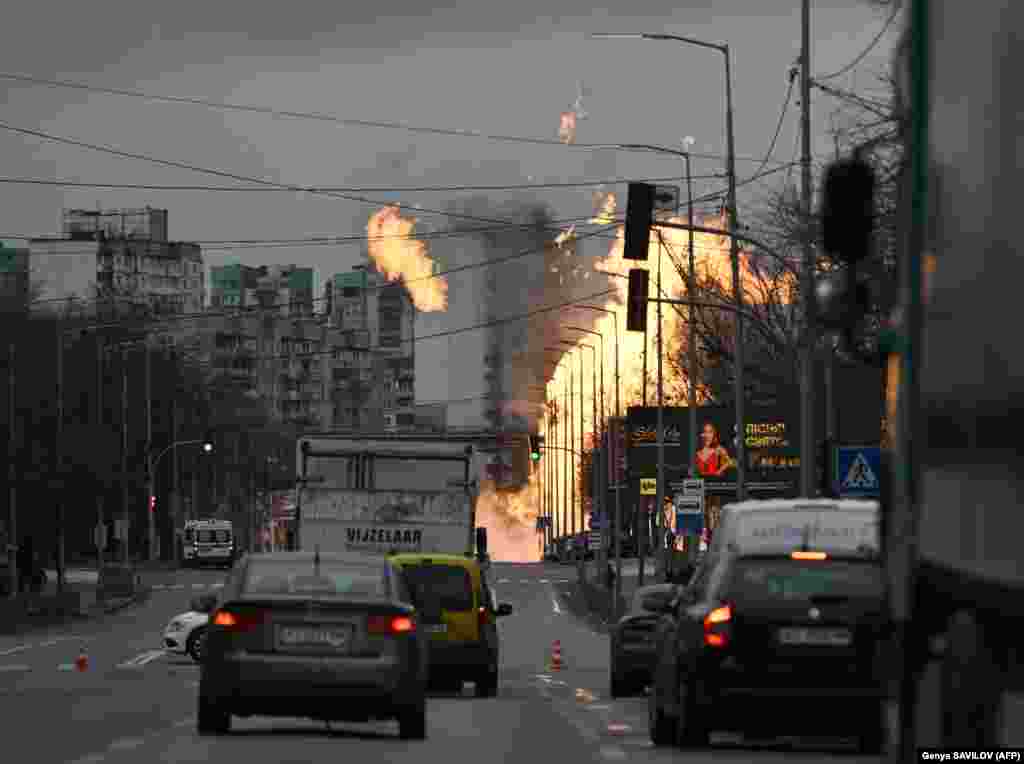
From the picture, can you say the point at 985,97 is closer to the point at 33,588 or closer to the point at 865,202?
the point at 865,202

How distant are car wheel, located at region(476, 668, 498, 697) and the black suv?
16.2m

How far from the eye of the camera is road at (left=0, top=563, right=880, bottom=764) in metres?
21.3

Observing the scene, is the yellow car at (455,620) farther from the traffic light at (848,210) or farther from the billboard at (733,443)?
the billboard at (733,443)

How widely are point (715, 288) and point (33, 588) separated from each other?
28269mm

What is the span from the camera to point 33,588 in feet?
322

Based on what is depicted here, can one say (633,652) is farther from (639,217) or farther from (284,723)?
(284,723)

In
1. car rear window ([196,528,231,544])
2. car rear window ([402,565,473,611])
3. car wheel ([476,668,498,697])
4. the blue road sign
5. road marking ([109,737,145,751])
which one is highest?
the blue road sign

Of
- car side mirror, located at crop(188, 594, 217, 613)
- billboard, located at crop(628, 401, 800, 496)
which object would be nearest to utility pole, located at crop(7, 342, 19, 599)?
billboard, located at crop(628, 401, 800, 496)

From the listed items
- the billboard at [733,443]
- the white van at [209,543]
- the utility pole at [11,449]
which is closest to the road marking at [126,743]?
the utility pole at [11,449]

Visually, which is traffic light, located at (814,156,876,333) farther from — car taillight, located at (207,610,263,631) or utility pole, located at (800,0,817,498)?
utility pole, located at (800,0,817,498)

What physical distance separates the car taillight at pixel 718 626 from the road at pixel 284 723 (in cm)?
→ 91

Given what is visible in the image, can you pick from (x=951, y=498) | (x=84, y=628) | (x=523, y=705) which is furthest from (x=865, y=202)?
(x=84, y=628)

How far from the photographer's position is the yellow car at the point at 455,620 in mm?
36781

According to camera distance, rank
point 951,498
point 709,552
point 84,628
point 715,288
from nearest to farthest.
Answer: point 951,498 < point 709,552 < point 84,628 < point 715,288
